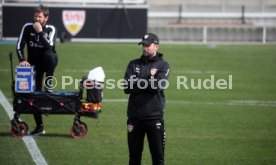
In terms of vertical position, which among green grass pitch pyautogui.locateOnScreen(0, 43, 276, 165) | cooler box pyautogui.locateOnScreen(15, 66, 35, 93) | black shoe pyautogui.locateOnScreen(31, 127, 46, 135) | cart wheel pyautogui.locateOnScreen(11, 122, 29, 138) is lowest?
green grass pitch pyautogui.locateOnScreen(0, 43, 276, 165)

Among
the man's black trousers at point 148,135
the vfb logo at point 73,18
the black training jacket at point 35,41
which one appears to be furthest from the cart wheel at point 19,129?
the vfb logo at point 73,18

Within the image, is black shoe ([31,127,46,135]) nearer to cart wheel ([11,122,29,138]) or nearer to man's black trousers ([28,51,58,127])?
man's black trousers ([28,51,58,127])

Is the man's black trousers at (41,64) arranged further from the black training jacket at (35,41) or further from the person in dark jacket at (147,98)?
the person in dark jacket at (147,98)

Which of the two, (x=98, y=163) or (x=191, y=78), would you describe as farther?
(x=191, y=78)

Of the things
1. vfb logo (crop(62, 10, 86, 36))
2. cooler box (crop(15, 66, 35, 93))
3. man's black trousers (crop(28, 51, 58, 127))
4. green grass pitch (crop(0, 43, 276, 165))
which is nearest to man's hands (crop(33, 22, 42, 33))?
man's black trousers (crop(28, 51, 58, 127))

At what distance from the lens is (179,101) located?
19.1 metres

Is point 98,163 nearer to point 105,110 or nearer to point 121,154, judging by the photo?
point 121,154

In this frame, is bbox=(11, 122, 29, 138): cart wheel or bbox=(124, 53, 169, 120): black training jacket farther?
bbox=(11, 122, 29, 138): cart wheel

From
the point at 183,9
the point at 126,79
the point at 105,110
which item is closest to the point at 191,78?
the point at 105,110

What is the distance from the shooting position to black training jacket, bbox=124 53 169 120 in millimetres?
10344

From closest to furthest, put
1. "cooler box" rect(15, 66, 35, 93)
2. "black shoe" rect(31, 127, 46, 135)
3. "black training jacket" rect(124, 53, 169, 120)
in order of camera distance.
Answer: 1. "black training jacket" rect(124, 53, 169, 120)
2. "cooler box" rect(15, 66, 35, 93)
3. "black shoe" rect(31, 127, 46, 135)

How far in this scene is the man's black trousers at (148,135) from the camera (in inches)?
411

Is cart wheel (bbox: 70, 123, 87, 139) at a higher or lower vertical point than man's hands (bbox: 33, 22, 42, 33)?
lower

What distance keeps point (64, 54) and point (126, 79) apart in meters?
17.6
